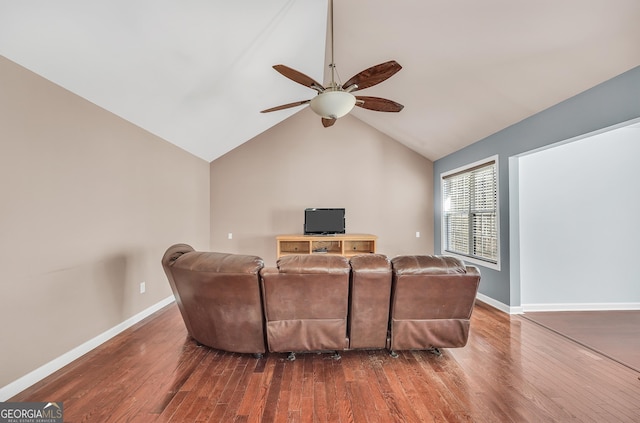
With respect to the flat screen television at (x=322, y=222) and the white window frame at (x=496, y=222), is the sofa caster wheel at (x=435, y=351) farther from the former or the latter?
the flat screen television at (x=322, y=222)

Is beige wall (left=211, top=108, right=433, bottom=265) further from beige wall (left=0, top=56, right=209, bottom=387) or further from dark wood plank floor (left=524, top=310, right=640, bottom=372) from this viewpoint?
dark wood plank floor (left=524, top=310, right=640, bottom=372)

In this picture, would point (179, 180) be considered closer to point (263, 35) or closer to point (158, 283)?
point (158, 283)

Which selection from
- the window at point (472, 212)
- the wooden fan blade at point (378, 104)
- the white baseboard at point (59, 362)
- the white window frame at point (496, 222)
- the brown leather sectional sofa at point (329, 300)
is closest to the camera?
the white baseboard at point (59, 362)

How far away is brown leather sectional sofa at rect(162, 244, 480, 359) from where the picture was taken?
2256 millimetres

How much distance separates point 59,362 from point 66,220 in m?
1.13

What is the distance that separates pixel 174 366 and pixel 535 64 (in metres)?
Result: 4.18

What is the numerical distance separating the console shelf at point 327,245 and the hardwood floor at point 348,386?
2753mm

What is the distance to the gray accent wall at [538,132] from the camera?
242 cm

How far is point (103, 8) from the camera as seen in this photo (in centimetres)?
196

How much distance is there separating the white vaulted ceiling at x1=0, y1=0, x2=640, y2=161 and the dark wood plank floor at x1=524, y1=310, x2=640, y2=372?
242 centimetres

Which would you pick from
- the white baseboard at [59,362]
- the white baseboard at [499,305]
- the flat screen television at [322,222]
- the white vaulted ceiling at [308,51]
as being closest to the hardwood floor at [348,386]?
the white baseboard at [59,362]

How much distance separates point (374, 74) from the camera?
7.98 feet

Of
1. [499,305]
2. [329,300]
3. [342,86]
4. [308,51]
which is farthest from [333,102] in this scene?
[499,305]

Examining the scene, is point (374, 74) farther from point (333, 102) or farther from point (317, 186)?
point (317, 186)
